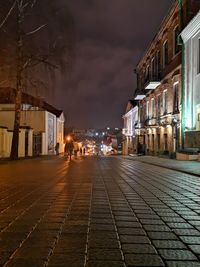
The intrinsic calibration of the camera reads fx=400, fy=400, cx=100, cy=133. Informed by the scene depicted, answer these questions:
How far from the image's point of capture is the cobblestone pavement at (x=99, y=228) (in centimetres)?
418

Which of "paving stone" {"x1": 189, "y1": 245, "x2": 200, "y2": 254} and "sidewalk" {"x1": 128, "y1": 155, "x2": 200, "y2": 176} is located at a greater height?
"sidewalk" {"x1": 128, "y1": 155, "x2": 200, "y2": 176}

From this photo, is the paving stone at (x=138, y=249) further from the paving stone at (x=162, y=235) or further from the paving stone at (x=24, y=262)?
the paving stone at (x=24, y=262)

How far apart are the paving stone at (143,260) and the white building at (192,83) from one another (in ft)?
64.5

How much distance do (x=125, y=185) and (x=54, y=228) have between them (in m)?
5.86

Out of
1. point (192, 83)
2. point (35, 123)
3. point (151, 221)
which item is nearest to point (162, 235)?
point (151, 221)

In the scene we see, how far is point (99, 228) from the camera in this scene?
18.4 ft

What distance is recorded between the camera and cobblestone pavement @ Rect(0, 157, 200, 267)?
418cm

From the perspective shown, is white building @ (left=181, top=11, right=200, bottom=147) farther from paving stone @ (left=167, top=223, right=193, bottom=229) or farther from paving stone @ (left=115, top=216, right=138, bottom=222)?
paving stone @ (left=167, top=223, right=193, bottom=229)

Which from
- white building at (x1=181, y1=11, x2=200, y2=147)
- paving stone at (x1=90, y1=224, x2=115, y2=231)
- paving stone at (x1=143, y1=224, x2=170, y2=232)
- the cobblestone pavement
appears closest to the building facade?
white building at (x1=181, y1=11, x2=200, y2=147)

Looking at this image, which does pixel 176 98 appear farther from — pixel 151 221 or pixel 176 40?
pixel 151 221

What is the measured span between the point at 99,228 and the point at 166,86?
27497 mm

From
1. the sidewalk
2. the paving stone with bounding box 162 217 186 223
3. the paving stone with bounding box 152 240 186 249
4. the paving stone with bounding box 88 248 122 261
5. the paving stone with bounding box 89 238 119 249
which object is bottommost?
the paving stone with bounding box 88 248 122 261

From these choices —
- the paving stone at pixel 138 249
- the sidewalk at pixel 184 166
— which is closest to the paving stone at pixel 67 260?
the paving stone at pixel 138 249

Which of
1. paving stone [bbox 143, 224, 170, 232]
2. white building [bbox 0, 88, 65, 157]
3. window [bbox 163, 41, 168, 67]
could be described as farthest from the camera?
white building [bbox 0, 88, 65, 157]
